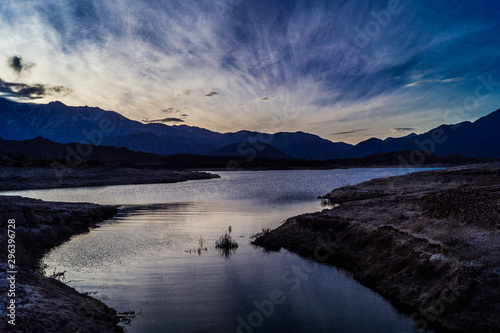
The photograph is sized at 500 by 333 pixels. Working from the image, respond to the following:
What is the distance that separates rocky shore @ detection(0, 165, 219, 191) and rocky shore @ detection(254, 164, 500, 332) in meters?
80.3

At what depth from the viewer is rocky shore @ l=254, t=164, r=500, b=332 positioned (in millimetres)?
10977

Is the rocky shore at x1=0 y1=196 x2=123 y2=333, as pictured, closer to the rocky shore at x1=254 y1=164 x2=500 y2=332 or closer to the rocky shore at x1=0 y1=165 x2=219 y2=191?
the rocky shore at x1=254 y1=164 x2=500 y2=332

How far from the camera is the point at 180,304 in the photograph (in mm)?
13539

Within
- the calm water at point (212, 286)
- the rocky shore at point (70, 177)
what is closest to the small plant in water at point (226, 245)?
the calm water at point (212, 286)

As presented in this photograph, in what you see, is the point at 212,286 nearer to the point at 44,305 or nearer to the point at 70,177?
the point at 44,305

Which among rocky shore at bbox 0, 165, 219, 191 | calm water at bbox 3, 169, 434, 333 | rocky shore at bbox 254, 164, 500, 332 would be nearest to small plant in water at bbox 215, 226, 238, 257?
calm water at bbox 3, 169, 434, 333

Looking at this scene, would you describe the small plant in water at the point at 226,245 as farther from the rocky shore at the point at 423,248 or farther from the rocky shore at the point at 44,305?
the rocky shore at the point at 44,305

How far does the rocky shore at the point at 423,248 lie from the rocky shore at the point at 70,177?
80302 mm

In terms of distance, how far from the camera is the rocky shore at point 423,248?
36.0 ft

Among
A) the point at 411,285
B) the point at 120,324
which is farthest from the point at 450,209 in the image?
the point at 120,324

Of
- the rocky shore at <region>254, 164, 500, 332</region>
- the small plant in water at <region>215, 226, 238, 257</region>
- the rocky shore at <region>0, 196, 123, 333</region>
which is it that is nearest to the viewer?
the rocky shore at <region>0, 196, 123, 333</region>

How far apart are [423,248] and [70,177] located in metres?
100

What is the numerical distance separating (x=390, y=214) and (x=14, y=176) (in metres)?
99.4

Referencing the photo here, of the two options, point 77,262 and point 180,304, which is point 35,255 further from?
point 180,304
